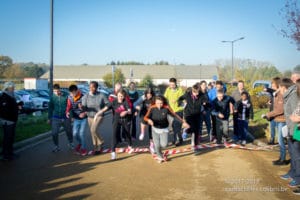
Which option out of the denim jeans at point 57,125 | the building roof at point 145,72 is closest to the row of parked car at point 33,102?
the denim jeans at point 57,125

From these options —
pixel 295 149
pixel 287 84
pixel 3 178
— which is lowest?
pixel 3 178

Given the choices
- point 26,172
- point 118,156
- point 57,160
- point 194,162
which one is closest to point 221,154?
point 194,162

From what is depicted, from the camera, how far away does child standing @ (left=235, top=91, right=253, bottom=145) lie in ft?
32.7

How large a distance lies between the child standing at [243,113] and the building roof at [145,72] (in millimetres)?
69844

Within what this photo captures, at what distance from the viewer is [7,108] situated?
8094 mm

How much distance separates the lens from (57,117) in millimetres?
9086

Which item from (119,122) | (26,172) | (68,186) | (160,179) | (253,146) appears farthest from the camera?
(253,146)

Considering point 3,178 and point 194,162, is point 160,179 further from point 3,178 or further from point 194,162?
point 3,178

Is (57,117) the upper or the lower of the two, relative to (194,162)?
upper

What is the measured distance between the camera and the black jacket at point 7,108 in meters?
8.04

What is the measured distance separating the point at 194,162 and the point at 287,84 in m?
2.86

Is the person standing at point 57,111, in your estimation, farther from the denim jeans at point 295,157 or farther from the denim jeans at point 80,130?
the denim jeans at point 295,157

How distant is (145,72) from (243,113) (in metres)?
76.1

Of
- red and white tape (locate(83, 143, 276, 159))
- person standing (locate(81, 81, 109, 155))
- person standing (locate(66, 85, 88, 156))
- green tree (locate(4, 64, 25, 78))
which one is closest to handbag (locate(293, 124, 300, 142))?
red and white tape (locate(83, 143, 276, 159))
